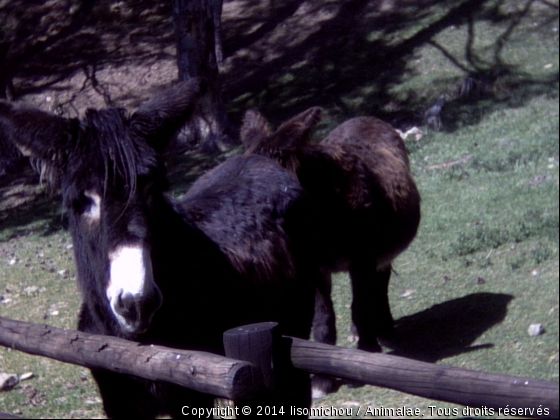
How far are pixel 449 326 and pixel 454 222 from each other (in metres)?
1.97

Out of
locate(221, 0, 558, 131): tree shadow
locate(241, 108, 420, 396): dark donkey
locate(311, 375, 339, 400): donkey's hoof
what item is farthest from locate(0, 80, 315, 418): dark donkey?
locate(221, 0, 558, 131): tree shadow

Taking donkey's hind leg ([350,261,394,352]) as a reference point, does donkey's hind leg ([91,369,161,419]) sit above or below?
above

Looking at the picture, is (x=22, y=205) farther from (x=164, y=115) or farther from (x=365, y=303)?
(x=164, y=115)

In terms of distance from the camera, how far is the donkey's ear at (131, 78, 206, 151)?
10.2 ft

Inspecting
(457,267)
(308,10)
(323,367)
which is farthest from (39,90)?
(323,367)

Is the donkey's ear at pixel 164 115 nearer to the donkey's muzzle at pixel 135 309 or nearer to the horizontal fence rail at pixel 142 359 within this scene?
the donkey's muzzle at pixel 135 309

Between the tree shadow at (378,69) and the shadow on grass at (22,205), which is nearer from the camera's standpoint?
the shadow on grass at (22,205)

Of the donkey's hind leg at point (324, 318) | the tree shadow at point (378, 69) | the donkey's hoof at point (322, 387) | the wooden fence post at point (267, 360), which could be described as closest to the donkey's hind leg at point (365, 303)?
the donkey's hind leg at point (324, 318)

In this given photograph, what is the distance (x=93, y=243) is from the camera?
2.92 metres

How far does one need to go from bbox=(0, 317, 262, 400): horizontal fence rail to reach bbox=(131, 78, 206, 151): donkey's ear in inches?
36.4

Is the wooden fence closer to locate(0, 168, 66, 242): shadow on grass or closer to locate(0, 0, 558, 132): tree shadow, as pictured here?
locate(0, 168, 66, 242): shadow on grass

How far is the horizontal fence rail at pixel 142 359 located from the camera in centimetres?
216

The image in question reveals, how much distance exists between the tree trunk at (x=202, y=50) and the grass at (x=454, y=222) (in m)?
0.71

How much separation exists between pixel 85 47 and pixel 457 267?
16.0 feet
